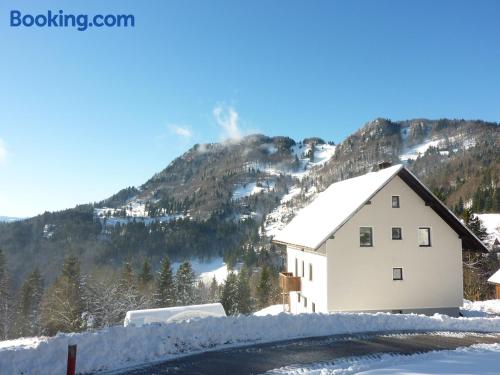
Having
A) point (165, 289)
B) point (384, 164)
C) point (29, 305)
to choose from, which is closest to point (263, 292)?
point (165, 289)

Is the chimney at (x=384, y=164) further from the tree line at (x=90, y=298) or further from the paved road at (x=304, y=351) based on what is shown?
the tree line at (x=90, y=298)

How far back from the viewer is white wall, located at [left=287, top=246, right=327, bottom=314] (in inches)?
938

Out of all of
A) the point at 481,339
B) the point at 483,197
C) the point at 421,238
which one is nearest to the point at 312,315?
→ the point at 481,339

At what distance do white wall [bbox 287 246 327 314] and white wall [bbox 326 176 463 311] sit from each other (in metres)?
0.76

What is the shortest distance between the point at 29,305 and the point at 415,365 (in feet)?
214

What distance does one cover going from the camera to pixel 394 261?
24078 millimetres

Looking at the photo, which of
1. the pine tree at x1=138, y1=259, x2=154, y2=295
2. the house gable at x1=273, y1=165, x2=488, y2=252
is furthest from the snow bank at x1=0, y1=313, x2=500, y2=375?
the pine tree at x1=138, y1=259, x2=154, y2=295

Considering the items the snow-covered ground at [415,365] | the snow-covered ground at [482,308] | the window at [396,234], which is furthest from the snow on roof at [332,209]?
the snow-covered ground at [415,365]

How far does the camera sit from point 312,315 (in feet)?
50.8

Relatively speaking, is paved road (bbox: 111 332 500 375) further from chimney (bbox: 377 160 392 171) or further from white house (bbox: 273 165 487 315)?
chimney (bbox: 377 160 392 171)

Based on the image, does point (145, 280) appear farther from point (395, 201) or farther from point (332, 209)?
point (395, 201)

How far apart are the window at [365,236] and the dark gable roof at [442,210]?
152 inches

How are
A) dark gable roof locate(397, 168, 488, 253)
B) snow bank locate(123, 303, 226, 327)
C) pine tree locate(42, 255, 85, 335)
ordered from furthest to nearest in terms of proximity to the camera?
pine tree locate(42, 255, 85, 335)
dark gable roof locate(397, 168, 488, 253)
snow bank locate(123, 303, 226, 327)

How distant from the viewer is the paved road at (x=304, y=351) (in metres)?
9.95
